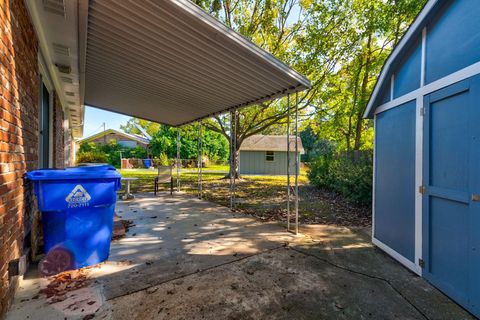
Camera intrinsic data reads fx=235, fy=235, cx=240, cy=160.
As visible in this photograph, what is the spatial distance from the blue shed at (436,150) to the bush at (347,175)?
3413mm

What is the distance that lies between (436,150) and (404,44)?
160cm

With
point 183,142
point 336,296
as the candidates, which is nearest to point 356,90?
point 336,296

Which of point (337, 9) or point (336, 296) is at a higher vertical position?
point (337, 9)

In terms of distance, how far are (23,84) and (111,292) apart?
254 centimetres

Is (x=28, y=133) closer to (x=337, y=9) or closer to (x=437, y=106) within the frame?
(x=437, y=106)

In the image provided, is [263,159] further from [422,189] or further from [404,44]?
[422,189]

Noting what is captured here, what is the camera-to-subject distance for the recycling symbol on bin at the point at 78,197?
8.96ft

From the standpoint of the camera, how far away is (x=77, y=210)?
2.78 m

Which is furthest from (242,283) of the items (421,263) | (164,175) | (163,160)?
(163,160)

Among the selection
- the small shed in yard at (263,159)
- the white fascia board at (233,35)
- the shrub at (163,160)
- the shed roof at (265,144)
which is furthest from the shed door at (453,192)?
the shrub at (163,160)

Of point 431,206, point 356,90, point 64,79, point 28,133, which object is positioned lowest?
point 431,206

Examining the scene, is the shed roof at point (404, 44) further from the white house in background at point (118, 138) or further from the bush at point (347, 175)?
the white house in background at point (118, 138)

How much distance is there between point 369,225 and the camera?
18.0 ft

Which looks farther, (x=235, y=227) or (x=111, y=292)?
(x=235, y=227)
